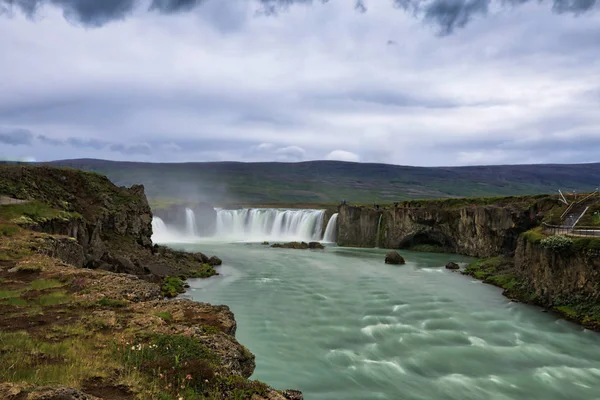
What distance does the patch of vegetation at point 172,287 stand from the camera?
32041 mm

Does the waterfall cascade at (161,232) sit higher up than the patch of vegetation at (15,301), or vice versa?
the patch of vegetation at (15,301)

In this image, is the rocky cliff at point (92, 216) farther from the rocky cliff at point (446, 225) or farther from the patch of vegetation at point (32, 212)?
the rocky cliff at point (446, 225)

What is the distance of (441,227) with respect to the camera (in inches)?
2778

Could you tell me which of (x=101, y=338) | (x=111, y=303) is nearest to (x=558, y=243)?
(x=111, y=303)

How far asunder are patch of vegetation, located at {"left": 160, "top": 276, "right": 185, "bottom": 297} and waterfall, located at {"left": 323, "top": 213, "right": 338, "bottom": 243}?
51.3 metres

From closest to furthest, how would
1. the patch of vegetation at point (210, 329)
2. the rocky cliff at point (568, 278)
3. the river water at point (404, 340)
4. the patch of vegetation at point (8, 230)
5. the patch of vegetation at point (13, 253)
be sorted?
the patch of vegetation at point (210, 329) < the river water at point (404, 340) < the patch of vegetation at point (13, 253) < the patch of vegetation at point (8, 230) < the rocky cliff at point (568, 278)

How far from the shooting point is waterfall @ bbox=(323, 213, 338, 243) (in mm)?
86188

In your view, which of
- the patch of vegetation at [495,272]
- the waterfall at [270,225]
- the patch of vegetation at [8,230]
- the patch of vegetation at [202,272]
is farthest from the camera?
the waterfall at [270,225]

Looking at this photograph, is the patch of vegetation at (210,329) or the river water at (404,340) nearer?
the patch of vegetation at (210,329)

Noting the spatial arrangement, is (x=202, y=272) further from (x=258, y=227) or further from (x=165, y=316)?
(x=258, y=227)

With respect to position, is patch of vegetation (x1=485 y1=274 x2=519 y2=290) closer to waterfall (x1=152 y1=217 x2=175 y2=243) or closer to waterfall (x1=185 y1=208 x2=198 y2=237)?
waterfall (x1=152 y1=217 x2=175 y2=243)

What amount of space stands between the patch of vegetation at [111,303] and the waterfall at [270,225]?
251 feet

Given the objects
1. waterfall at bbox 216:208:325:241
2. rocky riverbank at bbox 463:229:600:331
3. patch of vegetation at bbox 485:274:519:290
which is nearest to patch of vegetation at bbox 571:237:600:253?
rocky riverbank at bbox 463:229:600:331

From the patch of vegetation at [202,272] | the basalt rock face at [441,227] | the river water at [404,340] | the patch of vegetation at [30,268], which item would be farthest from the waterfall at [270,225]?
the patch of vegetation at [30,268]
